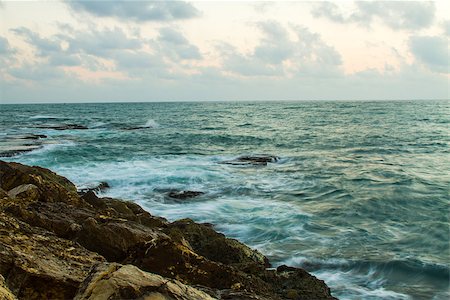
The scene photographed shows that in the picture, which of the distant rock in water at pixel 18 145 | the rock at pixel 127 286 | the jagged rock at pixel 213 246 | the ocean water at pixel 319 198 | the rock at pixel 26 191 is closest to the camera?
the rock at pixel 127 286

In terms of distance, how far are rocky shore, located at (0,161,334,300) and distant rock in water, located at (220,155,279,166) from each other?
1435cm

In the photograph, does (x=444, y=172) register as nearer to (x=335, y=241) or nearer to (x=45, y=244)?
(x=335, y=241)

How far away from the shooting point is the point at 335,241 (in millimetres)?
11430

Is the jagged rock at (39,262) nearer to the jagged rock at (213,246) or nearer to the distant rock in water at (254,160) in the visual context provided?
the jagged rock at (213,246)

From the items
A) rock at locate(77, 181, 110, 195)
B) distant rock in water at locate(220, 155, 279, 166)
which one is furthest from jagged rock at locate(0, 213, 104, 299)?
distant rock in water at locate(220, 155, 279, 166)

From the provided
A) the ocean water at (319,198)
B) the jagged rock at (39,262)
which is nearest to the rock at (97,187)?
the ocean water at (319,198)

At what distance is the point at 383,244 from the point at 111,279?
375 inches

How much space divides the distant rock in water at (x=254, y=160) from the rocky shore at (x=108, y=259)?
1435 centimetres

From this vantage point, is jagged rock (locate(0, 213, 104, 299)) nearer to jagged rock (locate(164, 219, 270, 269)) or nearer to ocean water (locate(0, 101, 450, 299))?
jagged rock (locate(164, 219, 270, 269))

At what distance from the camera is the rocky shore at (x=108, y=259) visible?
3775 mm

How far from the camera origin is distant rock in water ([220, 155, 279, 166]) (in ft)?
78.1

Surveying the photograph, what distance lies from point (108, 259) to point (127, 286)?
249cm

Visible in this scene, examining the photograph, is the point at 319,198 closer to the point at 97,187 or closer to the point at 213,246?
the point at 213,246

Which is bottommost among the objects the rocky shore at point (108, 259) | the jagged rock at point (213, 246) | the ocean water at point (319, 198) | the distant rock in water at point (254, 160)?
the ocean water at point (319, 198)
